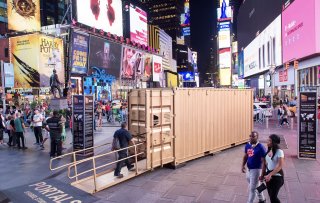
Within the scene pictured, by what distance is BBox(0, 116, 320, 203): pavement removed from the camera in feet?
26.2

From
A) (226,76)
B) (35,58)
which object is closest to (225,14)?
(226,76)

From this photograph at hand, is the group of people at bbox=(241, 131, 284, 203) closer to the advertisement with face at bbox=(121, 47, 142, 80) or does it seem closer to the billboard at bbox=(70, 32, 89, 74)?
the billboard at bbox=(70, 32, 89, 74)

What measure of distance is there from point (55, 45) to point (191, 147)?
118ft

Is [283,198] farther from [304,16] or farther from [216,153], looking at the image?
[304,16]

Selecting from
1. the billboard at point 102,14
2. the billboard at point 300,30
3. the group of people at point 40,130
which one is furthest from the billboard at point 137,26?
the group of people at point 40,130

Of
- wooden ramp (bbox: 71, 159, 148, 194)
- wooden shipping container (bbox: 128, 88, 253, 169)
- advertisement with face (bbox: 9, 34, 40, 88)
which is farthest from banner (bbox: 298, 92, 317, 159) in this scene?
advertisement with face (bbox: 9, 34, 40, 88)

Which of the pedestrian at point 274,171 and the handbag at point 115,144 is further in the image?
the handbag at point 115,144

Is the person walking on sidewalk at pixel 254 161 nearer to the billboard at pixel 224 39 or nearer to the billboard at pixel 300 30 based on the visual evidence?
the billboard at pixel 300 30

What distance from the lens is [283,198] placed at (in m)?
7.75

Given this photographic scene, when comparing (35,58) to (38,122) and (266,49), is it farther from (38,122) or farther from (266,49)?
(266,49)

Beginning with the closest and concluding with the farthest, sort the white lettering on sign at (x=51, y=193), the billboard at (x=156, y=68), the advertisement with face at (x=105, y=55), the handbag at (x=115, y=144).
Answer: the white lettering on sign at (x=51, y=193), the handbag at (x=115, y=144), the advertisement with face at (x=105, y=55), the billboard at (x=156, y=68)

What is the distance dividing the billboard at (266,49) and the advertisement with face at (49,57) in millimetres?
28626

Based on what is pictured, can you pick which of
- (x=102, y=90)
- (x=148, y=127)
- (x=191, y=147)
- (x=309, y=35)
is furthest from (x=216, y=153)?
(x=102, y=90)

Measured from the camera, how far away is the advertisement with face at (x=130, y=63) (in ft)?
176
